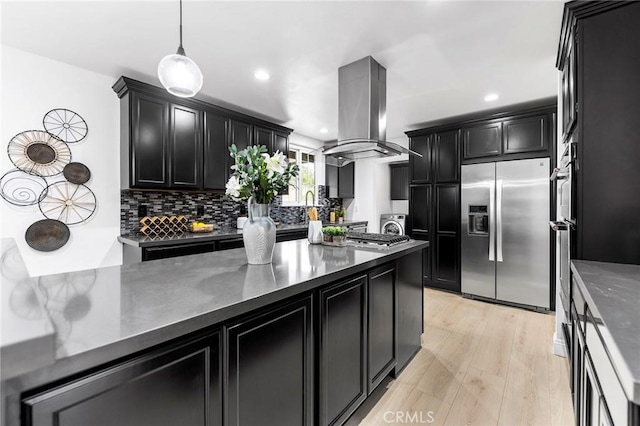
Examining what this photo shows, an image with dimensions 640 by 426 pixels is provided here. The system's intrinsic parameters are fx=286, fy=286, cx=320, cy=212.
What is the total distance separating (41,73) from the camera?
2574 millimetres

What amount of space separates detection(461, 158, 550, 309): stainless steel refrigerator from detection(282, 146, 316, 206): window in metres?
2.76

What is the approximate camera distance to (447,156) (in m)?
4.18

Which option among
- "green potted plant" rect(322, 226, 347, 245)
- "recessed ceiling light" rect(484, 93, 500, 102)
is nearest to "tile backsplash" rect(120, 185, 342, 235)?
"green potted plant" rect(322, 226, 347, 245)

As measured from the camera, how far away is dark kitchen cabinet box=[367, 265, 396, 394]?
1.84 meters

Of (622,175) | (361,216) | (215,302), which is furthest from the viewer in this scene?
(361,216)

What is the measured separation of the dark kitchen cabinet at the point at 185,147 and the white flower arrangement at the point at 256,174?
2.01 metres

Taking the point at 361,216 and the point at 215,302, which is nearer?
the point at 215,302

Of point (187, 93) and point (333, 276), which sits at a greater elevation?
point (187, 93)

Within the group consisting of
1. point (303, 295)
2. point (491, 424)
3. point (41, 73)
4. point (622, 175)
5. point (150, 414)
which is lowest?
point (491, 424)

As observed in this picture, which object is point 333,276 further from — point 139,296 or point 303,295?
point 139,296

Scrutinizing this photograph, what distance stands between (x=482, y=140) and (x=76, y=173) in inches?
185

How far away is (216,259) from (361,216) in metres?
4.43

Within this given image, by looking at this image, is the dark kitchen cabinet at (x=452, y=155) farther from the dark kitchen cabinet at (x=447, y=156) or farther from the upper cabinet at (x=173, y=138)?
the upper cabinet at (x=173, y=138)

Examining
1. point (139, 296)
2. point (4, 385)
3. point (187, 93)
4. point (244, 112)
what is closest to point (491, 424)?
point (139, 296)
